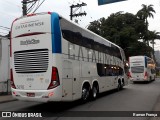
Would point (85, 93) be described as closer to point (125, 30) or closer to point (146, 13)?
point (125, 30)

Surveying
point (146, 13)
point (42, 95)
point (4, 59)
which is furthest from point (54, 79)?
point (146, 13)

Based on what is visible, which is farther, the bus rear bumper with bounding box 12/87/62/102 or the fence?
the fence

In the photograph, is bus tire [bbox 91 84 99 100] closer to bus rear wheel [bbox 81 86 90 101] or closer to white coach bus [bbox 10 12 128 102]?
bus rear wheel [bbox 81 86 90 101]

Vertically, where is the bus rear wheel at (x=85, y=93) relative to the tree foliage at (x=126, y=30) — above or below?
below

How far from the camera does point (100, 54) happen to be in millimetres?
16094

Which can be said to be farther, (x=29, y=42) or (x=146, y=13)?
(x=146, y=13)

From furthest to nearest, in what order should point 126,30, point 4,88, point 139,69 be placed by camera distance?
point 126,30 → point 139,69 → point 4,88

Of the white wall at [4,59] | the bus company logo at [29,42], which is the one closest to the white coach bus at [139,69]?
the white wall at [4,59]

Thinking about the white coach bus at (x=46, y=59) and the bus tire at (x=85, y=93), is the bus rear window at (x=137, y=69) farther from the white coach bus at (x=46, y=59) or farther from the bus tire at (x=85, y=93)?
the white coach bus at (x=46, y=59)

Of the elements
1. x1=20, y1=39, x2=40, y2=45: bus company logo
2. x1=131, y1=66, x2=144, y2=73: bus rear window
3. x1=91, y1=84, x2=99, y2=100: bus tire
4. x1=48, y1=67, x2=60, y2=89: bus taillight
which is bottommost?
x1=91, y1=84, x2=99, y2=100: bus tire

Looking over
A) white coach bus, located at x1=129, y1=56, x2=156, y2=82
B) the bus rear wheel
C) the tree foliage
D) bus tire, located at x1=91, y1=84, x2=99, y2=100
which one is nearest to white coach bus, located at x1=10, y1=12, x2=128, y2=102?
the bus rear wheel

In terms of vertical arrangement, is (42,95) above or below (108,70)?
below

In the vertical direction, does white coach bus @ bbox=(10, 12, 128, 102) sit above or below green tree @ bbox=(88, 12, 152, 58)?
below

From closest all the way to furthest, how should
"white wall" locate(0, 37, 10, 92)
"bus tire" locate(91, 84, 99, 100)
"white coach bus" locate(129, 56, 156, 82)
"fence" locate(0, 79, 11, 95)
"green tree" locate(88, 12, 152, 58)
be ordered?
"bus tire" locate(91, 84, 99, 100) < "fence" locate(0, 79, 11, 95) < "white wall" locate(0, 37, 10, 92) < "white coach bus" locate(129, 56, 156, 82) < "green tree" locate(88, 12, 152, 58)
